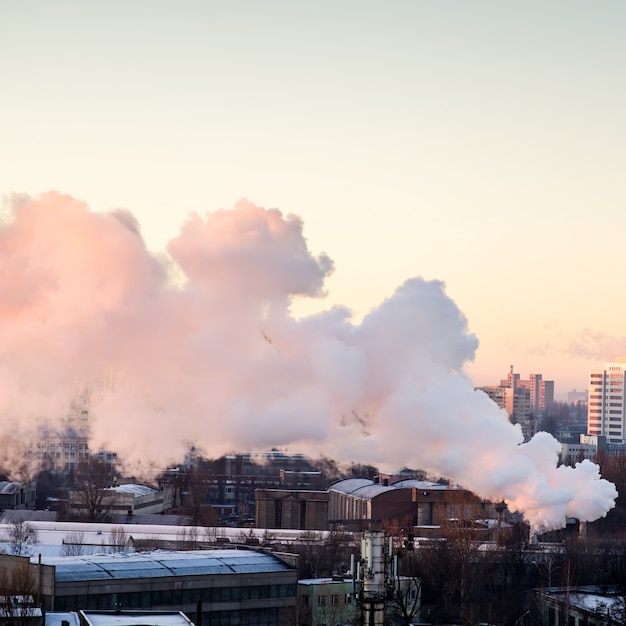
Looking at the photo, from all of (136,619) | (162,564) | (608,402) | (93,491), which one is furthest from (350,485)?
(608,402)

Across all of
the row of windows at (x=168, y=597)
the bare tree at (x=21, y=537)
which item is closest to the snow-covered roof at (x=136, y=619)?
the row of windows at (x=168, y=597)

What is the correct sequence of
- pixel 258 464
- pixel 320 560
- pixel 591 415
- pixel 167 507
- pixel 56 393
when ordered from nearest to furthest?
pixel 320 560
pixel 56 393
pixel 167 507
pixel 258 464
pixel 591 415

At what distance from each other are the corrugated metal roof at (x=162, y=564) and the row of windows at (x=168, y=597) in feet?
2.02

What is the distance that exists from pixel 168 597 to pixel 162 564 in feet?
6.03

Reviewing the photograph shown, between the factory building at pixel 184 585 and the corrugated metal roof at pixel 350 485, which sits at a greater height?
the corrugated metal roof at pixel 350 485

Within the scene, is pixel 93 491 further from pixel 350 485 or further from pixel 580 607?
pixel 580 607

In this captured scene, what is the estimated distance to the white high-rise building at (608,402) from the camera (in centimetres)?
16962

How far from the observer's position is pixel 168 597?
143 feet

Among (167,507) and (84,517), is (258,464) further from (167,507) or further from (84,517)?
(84,517)

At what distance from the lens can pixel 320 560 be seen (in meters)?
57.7

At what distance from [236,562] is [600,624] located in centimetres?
1264

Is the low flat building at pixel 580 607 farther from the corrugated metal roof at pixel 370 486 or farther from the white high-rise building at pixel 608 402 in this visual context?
the white high-rise building at pixel 608 402

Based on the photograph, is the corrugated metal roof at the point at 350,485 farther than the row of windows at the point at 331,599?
Yes

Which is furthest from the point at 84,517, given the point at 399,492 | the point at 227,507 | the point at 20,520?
the point at 399,492
